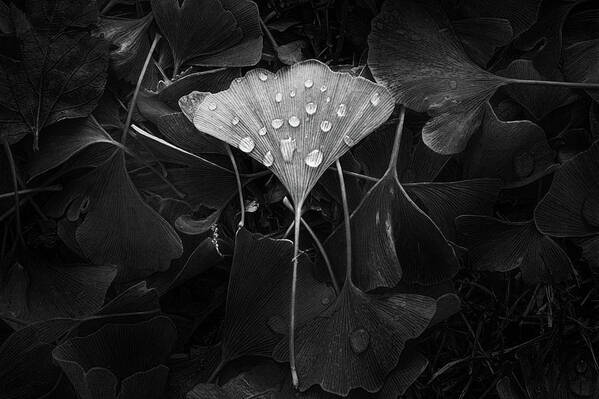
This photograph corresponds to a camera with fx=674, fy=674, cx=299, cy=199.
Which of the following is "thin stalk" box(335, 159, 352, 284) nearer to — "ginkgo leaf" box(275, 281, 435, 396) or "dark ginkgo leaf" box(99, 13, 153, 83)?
"ginkgo leaf" box(275, 281, 435, 396)

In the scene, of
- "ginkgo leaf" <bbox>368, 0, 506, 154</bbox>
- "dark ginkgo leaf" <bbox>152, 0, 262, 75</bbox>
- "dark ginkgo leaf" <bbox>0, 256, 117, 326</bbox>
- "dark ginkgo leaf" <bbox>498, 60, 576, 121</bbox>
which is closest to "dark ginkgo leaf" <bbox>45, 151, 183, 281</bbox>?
"dark ginkgo leaf" <bbox>0, 256, 117, 326</bbox>

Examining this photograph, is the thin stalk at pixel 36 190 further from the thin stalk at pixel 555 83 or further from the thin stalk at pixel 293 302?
the thin stalk at pixel 555 83

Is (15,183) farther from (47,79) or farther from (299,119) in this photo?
(299,119)

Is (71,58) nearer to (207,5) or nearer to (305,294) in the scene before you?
(207,5)

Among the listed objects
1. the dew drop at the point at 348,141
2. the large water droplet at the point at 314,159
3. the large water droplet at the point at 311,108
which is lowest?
the large water droplet at the point at 314,159

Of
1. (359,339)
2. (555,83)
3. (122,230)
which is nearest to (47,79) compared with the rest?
(122,230)

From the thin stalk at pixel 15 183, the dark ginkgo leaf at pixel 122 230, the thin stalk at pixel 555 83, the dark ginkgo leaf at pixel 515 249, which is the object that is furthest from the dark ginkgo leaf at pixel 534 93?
the thin stalk at pixel 15 183
